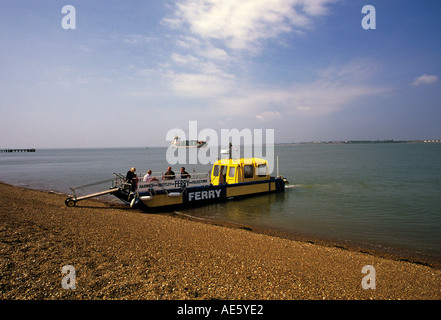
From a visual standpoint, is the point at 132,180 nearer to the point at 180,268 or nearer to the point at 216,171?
the point at 216,171

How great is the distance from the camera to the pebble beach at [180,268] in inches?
167

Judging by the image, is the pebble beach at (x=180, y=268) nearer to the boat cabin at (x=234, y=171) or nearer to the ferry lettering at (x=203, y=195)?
the ferry lettering at (x=203, y=195)

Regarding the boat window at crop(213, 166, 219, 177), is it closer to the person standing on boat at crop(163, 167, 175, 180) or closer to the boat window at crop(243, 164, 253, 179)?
the boat window at crop(243, 164, 253, 179)

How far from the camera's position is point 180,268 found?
5.18 meters

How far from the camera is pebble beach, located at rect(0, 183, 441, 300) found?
13.9 ft

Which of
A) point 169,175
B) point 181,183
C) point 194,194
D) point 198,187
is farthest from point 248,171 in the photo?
point 169,175

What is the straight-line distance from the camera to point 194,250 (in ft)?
20.9

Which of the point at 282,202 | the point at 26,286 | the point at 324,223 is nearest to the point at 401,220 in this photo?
the point at 324,223

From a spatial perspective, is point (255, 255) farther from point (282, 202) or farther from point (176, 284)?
point (282, 202)

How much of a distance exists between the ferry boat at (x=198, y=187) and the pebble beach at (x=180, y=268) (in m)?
4.66

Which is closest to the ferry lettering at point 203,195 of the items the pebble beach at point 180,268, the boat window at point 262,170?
the boat window at point 262,170

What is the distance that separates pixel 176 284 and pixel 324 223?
9271 mm

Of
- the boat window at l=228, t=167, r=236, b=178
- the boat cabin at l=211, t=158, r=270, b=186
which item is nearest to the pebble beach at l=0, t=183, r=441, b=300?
the boat cabin at l=211, t=158, r=270, b=186

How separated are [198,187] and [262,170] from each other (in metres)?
5.61
